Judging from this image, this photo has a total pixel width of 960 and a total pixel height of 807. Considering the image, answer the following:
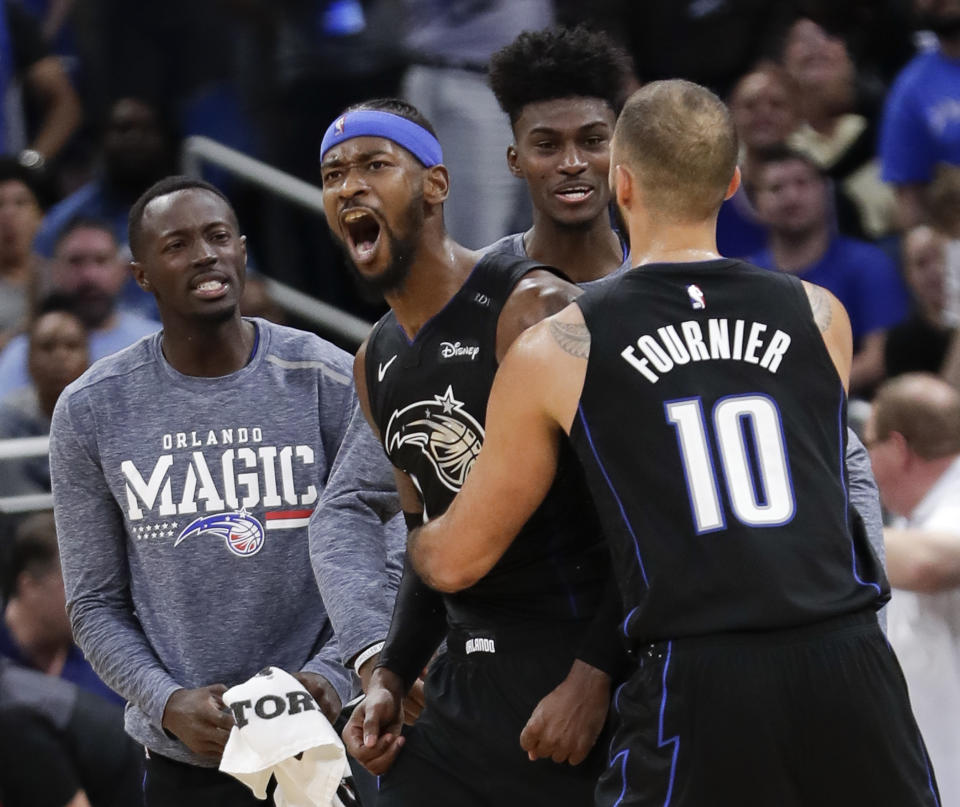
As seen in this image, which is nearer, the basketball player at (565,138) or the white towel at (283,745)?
the white towel at (283,745)

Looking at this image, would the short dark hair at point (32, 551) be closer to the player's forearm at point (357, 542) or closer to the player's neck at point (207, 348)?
the player's neck at point (207, 348)

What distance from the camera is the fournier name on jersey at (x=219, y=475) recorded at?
159 inches

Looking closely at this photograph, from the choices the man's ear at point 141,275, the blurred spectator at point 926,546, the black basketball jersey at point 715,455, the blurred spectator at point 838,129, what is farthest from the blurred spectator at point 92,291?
the black basketball jersey at point 715,455

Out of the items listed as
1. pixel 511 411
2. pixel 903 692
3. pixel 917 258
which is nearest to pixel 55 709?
pixel 511 411

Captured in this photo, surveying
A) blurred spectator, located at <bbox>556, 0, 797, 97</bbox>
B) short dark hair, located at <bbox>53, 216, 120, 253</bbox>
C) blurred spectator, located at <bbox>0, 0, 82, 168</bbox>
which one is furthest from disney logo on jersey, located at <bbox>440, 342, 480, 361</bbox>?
blurred spectator, located at <bbox>0, 0, 82, 168</bbox>

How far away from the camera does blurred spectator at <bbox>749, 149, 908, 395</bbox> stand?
637 cm

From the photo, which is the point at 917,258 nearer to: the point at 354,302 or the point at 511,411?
the point at 354,302

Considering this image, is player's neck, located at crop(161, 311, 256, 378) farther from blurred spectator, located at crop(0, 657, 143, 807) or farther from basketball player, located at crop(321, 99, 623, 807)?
blurred spectator, located at crop(0, 657, 143, 807)

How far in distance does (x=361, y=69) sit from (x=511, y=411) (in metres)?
4.05

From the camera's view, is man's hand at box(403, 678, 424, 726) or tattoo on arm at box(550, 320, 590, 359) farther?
man's hand at box(403, 678, 424, 726)

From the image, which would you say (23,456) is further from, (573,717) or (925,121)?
(925,121)

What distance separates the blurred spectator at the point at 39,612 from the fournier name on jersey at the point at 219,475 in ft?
5.02

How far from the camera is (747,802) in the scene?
2.86 meters

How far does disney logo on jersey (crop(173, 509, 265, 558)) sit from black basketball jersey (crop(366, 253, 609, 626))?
625 mm
